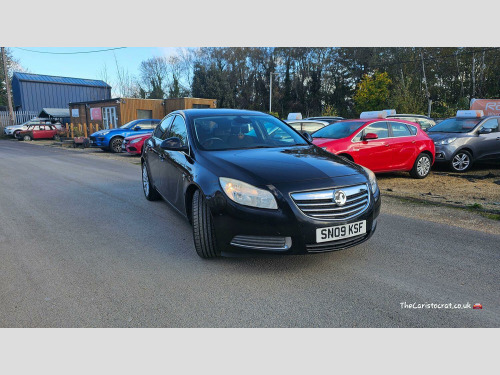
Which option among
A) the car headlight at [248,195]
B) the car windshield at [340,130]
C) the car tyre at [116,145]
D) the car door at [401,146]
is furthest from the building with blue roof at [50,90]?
the car headlight at [248,195]

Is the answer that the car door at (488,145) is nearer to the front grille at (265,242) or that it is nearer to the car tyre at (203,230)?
the front grille at (265,242)

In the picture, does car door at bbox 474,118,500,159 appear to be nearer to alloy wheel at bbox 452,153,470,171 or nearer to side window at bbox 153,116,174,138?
alloy wheel at bbox 452,153,470,171

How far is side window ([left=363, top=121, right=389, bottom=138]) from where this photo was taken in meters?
8.30

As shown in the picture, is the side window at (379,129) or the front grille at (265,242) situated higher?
the side window at (379,129)

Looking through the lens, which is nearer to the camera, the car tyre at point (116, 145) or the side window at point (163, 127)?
the side window at point (163, 127)

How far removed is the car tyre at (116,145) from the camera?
1711cm

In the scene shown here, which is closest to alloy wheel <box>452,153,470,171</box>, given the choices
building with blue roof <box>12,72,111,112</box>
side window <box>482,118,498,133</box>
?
side window <box>482,118,498,133</box>

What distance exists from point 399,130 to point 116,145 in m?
13.1

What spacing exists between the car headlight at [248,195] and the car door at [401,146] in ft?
20.1

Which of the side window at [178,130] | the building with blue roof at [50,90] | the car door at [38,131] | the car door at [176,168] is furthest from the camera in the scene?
the building with blue roof at [50,90]

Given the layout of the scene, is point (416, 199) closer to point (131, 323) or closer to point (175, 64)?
point (131, 323)

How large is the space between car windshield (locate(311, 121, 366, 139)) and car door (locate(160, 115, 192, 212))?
4.32m

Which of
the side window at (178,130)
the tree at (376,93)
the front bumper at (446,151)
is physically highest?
the tree at (376,93)

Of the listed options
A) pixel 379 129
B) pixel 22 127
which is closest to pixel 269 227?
pixel 379 129
